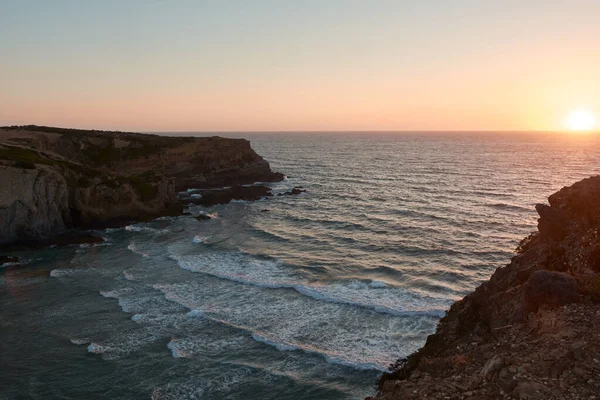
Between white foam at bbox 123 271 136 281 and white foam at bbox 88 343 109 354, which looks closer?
white foam at bbox 88 343 109 354

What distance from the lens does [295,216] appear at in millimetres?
62719

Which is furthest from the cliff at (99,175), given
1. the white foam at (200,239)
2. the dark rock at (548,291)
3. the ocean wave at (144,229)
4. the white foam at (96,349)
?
the dark rock at (548,291)

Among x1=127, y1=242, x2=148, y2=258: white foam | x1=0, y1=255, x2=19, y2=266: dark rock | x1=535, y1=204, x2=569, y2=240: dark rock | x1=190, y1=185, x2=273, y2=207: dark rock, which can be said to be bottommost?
x1=0, y1=255, x2=19, y2=266: dark rock

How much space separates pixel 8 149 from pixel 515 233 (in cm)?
6536

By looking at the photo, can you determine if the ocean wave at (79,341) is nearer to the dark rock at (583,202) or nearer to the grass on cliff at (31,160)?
the dark rock at (583,202)

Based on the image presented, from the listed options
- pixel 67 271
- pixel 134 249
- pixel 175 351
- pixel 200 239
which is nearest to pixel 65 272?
pixel 67 271

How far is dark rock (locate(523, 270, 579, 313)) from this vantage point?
14872 mm

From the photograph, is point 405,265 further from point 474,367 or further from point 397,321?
point 474,367

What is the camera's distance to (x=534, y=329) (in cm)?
1435

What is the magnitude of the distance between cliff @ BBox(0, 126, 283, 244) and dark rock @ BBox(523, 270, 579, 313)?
52.2 m

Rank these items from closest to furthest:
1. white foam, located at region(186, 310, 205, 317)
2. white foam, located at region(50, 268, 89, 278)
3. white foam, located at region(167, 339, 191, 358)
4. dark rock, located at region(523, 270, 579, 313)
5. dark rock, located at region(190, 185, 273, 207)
→ 1. dark rock, located at region(523, 270, 579, 313)
2. white foam, located at region(167, 339, 191, 358)
3. white foam, located at region(186, 310, 205, 317)
4. white foam, located at region(50, 268, 89, 278)
5. dark rock, located at region(190, 185, 273, 207)

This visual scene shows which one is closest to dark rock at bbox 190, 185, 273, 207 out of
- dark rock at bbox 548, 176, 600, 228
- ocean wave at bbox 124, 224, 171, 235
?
ocean wave at bbox 124, 224, 171, 235

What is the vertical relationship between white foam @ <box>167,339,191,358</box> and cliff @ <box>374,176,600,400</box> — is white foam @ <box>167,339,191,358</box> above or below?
below

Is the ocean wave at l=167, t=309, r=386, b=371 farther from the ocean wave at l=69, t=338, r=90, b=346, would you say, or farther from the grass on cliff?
the grass on cliff
